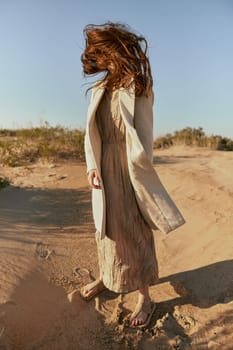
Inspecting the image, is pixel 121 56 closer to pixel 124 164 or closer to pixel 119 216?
pixel 124 164

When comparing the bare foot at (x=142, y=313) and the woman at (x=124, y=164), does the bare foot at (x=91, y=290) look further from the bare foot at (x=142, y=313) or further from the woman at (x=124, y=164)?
the bare foot at (x=142, y=313)

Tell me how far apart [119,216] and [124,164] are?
0.35m

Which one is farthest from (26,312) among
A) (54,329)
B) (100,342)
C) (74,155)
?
(74,155)

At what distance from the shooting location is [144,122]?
2.60 metres

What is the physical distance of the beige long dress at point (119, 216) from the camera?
266cm

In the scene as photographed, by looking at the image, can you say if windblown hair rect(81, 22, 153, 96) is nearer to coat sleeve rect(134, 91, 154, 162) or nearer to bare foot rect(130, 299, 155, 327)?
coat sleeve rect(134, 91, 154, 162)

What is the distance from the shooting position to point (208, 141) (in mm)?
11266

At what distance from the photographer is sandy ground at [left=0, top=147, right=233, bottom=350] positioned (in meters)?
2.56

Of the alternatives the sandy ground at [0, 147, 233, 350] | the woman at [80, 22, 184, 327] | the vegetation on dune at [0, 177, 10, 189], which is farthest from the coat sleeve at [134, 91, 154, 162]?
the vegetation on dune at [0, 177, 10, 189]

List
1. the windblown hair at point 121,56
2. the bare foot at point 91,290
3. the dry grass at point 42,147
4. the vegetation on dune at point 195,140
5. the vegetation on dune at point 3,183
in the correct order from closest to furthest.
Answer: the windblown hair at point 121,56 → the bare foot at point 91,290 → the vegetation on dune at point 3,183 → the dry grass at point 42,147 → the vegetation on dune at point 195,140

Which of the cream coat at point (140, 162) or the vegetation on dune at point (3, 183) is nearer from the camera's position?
the cream coat at point (140, 162)

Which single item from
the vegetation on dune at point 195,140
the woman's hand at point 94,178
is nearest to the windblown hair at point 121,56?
the woman's hand at point 94,178

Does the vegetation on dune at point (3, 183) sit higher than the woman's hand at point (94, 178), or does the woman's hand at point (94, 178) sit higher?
the woman's hand at point (94, 178)

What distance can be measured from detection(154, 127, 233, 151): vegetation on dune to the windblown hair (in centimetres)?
861
